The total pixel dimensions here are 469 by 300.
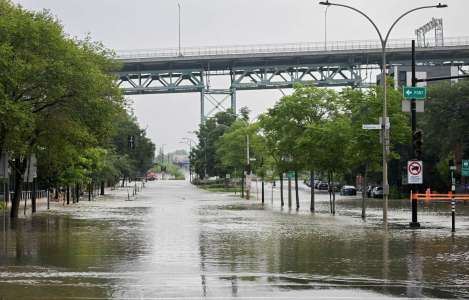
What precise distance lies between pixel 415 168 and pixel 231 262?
14.5 meters

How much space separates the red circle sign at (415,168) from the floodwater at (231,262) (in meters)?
2.36

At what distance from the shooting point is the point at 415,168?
30.5 metres

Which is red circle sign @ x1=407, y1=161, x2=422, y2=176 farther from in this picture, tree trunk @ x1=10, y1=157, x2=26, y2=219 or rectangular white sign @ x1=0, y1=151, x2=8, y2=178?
tree trunk @ x1=10, y1=157, x2=26, y2=219

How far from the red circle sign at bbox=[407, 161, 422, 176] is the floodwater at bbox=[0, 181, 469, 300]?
7.75 feet

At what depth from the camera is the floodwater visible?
13703 millimetres

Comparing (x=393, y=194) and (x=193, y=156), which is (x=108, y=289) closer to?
(x=393, y=194)

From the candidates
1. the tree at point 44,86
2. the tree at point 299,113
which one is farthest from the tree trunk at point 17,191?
the tree at point 299,113

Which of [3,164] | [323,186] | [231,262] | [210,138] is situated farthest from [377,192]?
[231,262]

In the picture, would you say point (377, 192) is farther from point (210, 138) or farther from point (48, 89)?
point (48, 89)

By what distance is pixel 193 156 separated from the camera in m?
137

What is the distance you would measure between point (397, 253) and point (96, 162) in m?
48.7

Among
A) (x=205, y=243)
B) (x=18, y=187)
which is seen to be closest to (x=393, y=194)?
(x=18, y=187)

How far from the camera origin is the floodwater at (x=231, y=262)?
45.0 feet

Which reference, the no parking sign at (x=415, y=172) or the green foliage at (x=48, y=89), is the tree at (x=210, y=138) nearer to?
the green foliage at (x=48, y=89)
